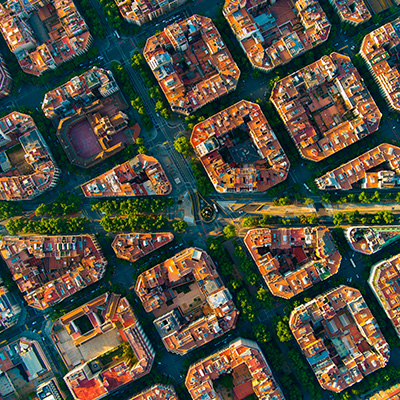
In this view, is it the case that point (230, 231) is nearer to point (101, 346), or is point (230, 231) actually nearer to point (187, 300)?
point (187, 300)

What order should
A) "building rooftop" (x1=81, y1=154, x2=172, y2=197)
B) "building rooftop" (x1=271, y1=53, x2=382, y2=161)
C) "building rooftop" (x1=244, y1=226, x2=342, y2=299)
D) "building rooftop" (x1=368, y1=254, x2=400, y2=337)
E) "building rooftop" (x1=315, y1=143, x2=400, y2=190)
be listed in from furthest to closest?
"building rooftop" (x1=81, y1=154, x2=172, y2=197)
"building rooftop" (x1=271, y1=53, x2=382, y2=161)
"building rooftop" (x1=315, y1=143, x2=400, y2=190)
"building rooftop" (x1=244, y1=226, x2=342, y2=299)
"building rooftop" (x1=368, y1=254, x2=400, y2=337)

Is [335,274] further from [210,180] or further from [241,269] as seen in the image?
[210,180]

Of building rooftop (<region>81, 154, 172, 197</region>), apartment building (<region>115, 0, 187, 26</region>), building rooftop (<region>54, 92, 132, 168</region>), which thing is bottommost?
building rooftop (<region>81, 154, 172, 197</region>)

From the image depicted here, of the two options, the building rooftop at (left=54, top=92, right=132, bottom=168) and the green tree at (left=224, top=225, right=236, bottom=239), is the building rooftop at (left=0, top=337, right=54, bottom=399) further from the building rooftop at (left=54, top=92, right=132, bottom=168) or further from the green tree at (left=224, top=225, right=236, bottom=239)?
the green tree at (left=224, top=225, right=236, bottom=239)

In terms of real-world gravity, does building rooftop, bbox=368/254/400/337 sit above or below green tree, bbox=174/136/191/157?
below

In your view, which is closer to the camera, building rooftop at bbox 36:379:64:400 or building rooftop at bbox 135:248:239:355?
building rooftop at bbox 135:248:239:355

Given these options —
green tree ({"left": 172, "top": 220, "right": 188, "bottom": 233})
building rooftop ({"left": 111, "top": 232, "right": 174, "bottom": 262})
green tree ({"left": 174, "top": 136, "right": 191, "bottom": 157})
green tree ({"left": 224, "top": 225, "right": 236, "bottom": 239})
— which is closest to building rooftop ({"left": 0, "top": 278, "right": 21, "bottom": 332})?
building rooftop ({"left": 111, "top": 232, "right": 174, "bottom": 262})

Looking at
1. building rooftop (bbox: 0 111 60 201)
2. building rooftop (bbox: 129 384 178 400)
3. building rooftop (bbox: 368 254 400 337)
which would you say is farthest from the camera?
building rooftop (bbox: 0 111 60 201)
